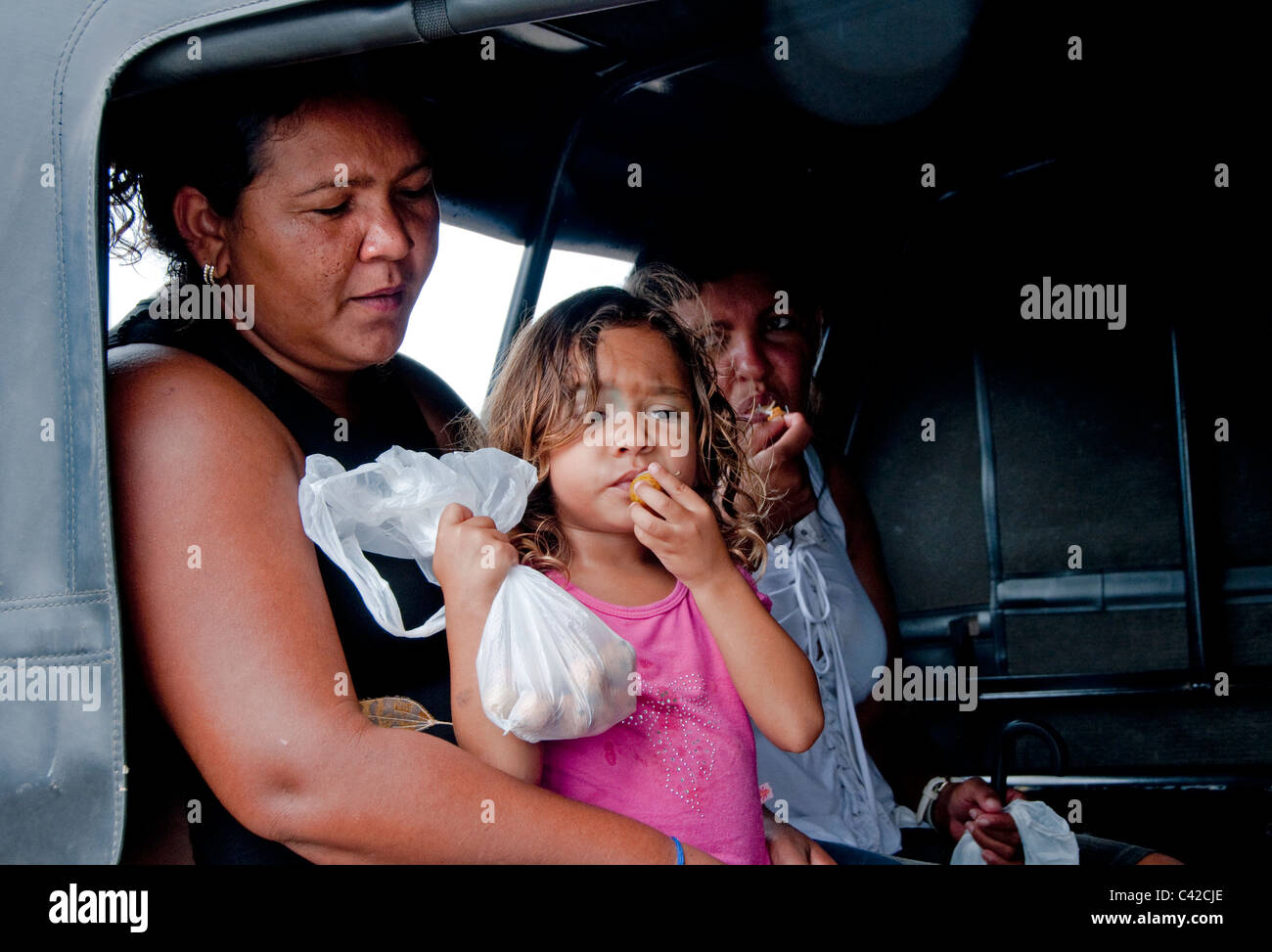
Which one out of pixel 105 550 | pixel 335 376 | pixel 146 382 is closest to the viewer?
pixel 105 550

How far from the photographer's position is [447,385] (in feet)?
7.33

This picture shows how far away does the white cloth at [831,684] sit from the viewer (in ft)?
7.59

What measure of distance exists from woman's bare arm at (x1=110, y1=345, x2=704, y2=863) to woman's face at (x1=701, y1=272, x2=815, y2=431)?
1.39 metres

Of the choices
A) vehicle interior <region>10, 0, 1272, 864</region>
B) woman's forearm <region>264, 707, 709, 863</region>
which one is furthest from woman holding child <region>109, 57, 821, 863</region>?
vehicle interior <region>10, 0, 1272, 864</region>

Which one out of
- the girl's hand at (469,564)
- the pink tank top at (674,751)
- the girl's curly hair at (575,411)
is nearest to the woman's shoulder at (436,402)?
the girl's curly hair at (575,411)

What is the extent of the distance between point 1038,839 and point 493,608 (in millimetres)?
1346

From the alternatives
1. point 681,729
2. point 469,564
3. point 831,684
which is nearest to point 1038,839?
point 831,684

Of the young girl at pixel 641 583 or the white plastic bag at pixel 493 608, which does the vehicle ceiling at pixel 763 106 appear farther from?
the white plastic bag at pixel 493 608

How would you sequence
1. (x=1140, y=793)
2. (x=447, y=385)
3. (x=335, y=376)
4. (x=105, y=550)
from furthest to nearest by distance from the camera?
(x=1140, y=793) < (x=447, y=385) < (x=335, y=376) < (x=105, y=550)

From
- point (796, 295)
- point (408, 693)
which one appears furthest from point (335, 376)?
point (796, 295)

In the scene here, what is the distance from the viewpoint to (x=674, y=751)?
64.4 inches

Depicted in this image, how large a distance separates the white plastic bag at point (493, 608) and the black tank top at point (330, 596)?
0.09 m

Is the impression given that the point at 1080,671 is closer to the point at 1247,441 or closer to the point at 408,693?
the point at 1247,441

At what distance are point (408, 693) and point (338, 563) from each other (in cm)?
30
